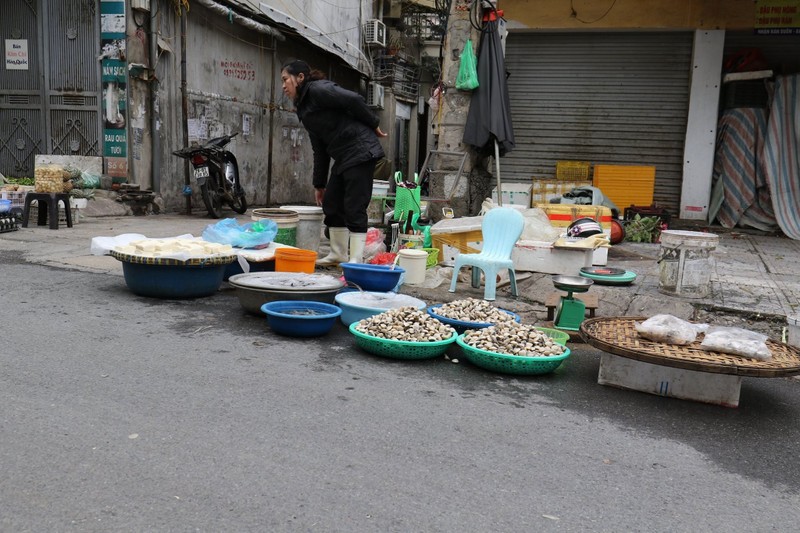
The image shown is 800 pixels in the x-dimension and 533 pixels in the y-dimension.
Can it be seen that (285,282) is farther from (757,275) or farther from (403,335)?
(757,275)

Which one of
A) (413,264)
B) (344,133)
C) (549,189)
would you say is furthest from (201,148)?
(413,264)

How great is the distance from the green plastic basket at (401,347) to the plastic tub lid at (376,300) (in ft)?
1.78

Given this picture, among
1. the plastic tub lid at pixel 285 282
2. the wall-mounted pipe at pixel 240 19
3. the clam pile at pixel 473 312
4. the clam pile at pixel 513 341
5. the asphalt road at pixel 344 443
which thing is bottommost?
the asphalt road at pixel 344 443

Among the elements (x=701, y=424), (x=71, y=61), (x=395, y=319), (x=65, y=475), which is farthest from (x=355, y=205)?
(x=71, y=61)

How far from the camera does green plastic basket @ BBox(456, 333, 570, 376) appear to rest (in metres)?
4.00

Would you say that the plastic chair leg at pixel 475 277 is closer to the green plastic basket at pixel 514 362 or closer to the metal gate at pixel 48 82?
the green plastic basket at pixel 514 362

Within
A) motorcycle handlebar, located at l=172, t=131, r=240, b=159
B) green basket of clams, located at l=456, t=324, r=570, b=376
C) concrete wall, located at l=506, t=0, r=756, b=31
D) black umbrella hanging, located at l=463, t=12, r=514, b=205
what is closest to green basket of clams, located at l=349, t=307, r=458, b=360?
green basket of clams, located at l=456, t=324, r=570, b=376

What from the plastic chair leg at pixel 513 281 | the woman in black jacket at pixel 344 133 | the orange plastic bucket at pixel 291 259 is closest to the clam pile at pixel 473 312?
the plastic chair leg at pixel 513 281

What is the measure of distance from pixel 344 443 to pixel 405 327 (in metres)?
1.47

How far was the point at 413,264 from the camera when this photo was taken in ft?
21.1

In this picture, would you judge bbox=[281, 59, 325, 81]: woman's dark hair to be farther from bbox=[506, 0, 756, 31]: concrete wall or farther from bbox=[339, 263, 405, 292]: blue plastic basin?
bbox=[506, 0, 756, 31]: concrete wall

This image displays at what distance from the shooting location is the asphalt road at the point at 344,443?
239cm

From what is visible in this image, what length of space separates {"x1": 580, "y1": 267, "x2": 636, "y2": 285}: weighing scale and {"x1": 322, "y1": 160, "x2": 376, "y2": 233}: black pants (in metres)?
2.10

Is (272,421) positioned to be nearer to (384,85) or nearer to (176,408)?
(176,408)
